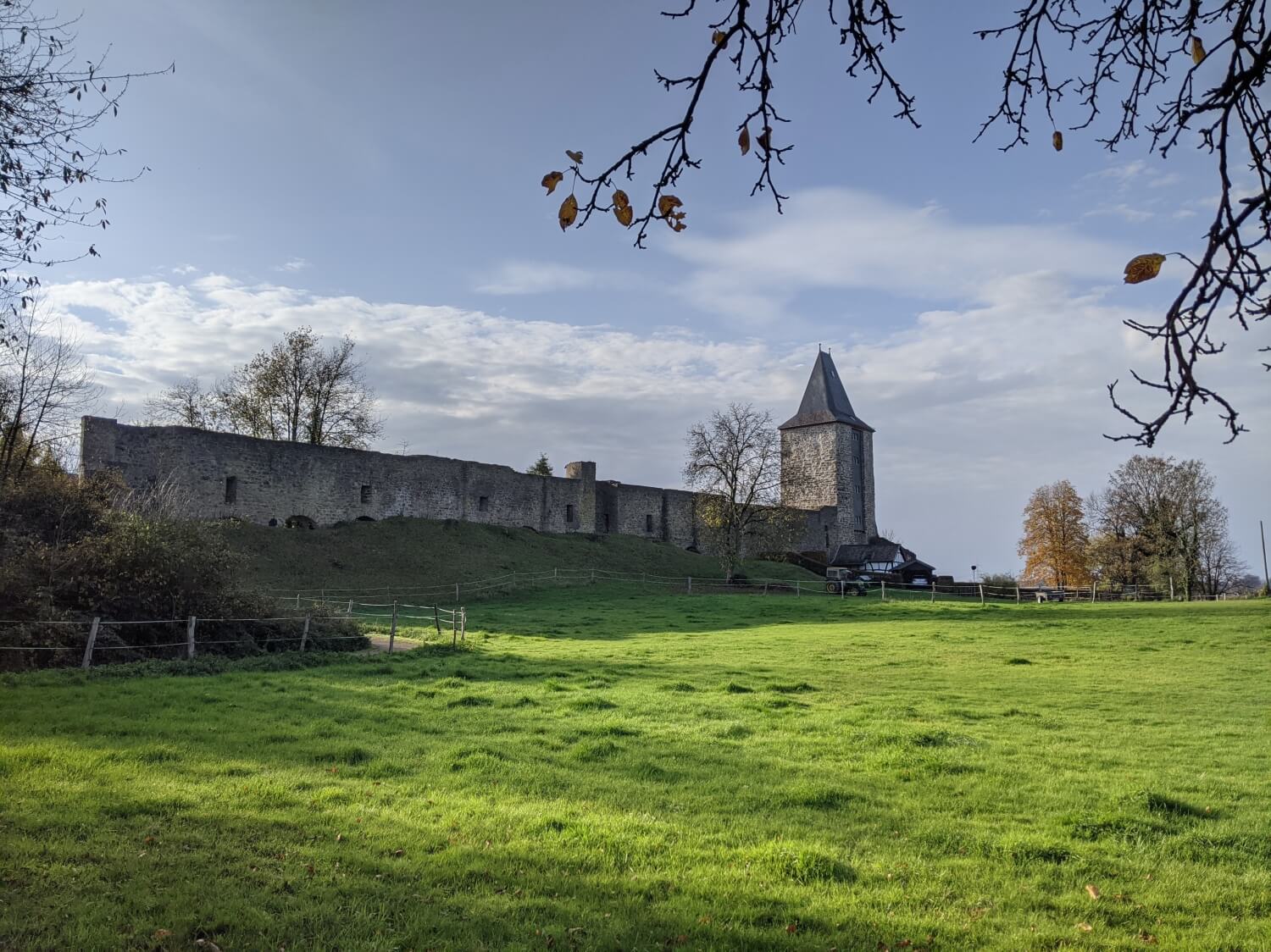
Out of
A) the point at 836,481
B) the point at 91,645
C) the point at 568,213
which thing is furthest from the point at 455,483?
the point at 568,213

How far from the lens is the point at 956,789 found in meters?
7.09

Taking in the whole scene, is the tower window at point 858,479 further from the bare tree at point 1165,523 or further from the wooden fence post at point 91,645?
the wooden fence post at point 91,645

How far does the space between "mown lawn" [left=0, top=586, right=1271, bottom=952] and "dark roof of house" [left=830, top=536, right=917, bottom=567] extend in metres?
37.2

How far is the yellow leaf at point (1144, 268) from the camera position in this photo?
104 inches

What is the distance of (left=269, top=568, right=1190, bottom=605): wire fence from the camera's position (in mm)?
31438

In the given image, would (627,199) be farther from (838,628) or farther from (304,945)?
(838,628)

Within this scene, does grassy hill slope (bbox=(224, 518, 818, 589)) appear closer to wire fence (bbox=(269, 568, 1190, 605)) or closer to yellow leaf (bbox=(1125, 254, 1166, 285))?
wire fence (bbox=(269, 568, 1190, 605))

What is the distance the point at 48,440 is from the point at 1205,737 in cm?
2867

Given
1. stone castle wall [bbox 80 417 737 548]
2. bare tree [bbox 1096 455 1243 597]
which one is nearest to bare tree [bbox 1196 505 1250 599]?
bare tree [bbox 1096 455 1243 597]

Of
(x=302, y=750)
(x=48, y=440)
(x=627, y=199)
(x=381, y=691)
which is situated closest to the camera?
(x=627, y=199)

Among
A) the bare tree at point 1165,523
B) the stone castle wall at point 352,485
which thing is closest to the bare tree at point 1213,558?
the bare tree at point 1165,523

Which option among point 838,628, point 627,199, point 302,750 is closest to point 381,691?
point 302,750

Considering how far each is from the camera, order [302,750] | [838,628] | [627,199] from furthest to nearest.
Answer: [838,628] → [302,750] → [627,199]

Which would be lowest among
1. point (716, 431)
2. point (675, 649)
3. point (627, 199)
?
point (675, 649)
